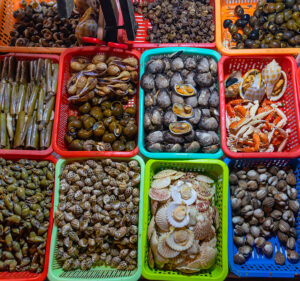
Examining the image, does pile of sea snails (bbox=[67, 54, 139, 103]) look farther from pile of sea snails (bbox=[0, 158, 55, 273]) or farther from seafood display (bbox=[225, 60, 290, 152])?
seafood display (bbox=[225, 60, 290, 152])

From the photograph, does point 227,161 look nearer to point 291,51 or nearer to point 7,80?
point 291,51

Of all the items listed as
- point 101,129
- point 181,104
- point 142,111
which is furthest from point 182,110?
point 101,129

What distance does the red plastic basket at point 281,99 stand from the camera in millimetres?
1827

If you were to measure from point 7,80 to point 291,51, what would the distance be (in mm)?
2251

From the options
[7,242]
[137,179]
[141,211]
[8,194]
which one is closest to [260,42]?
[137,179]

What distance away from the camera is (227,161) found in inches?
74.2

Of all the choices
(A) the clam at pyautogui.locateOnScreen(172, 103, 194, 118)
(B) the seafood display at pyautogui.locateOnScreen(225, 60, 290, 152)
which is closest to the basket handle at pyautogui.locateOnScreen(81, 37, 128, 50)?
(A) the clam at pyautogui.locateOnScreen(172, 103, 194, 118)

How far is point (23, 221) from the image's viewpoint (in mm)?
1793

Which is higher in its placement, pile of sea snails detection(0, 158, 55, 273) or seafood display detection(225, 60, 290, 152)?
seafood display detection(225, 60, 290, 152)

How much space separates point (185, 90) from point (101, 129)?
69 centimetres

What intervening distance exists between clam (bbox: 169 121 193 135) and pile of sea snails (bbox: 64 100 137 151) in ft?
1.00

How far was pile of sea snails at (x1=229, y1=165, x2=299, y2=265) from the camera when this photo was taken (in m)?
1.84

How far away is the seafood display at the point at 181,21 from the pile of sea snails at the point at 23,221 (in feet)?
5.01

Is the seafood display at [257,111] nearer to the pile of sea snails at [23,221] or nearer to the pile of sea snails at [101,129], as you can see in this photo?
the pile of sea snails at [101,129]
